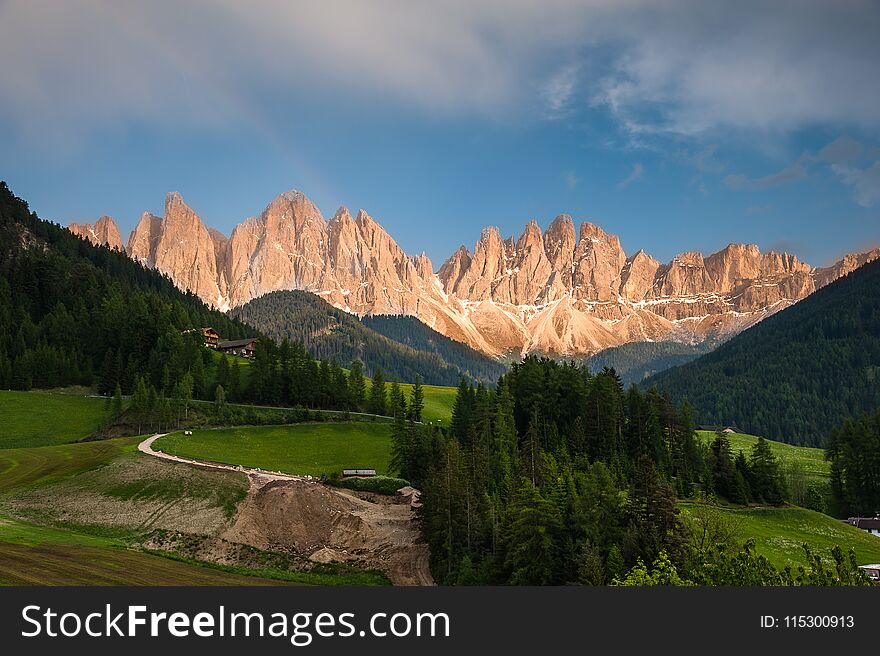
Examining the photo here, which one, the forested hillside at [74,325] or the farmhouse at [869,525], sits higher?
the forested hillside at [74,325]

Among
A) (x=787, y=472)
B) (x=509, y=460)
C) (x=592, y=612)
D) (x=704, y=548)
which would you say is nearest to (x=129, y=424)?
(x=509, y=460)

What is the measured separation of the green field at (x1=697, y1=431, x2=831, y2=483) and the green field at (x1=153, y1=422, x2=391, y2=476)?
85.1 m

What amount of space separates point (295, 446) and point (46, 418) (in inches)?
1712

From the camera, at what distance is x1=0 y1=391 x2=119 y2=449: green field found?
330ft

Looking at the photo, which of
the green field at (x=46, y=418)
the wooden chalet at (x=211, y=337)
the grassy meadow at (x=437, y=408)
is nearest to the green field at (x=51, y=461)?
the green field at (x=46, y=418)

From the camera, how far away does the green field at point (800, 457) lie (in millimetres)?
132000

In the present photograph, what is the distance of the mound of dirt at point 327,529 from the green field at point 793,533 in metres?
27.0

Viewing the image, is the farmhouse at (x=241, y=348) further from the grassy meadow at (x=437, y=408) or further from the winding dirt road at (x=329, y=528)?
the winding dirt road at (x=329, y=528)

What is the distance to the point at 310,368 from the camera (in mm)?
130125

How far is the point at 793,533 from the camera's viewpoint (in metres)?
73.9

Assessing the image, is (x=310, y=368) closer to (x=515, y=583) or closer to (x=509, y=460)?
(x=509, y=460)

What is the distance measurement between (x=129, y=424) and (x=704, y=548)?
9485 cm

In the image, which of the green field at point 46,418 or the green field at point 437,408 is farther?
the green field at point 437,408

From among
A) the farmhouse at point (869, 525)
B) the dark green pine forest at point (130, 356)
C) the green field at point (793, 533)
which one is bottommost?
the farmhouse at point (869, 525)
